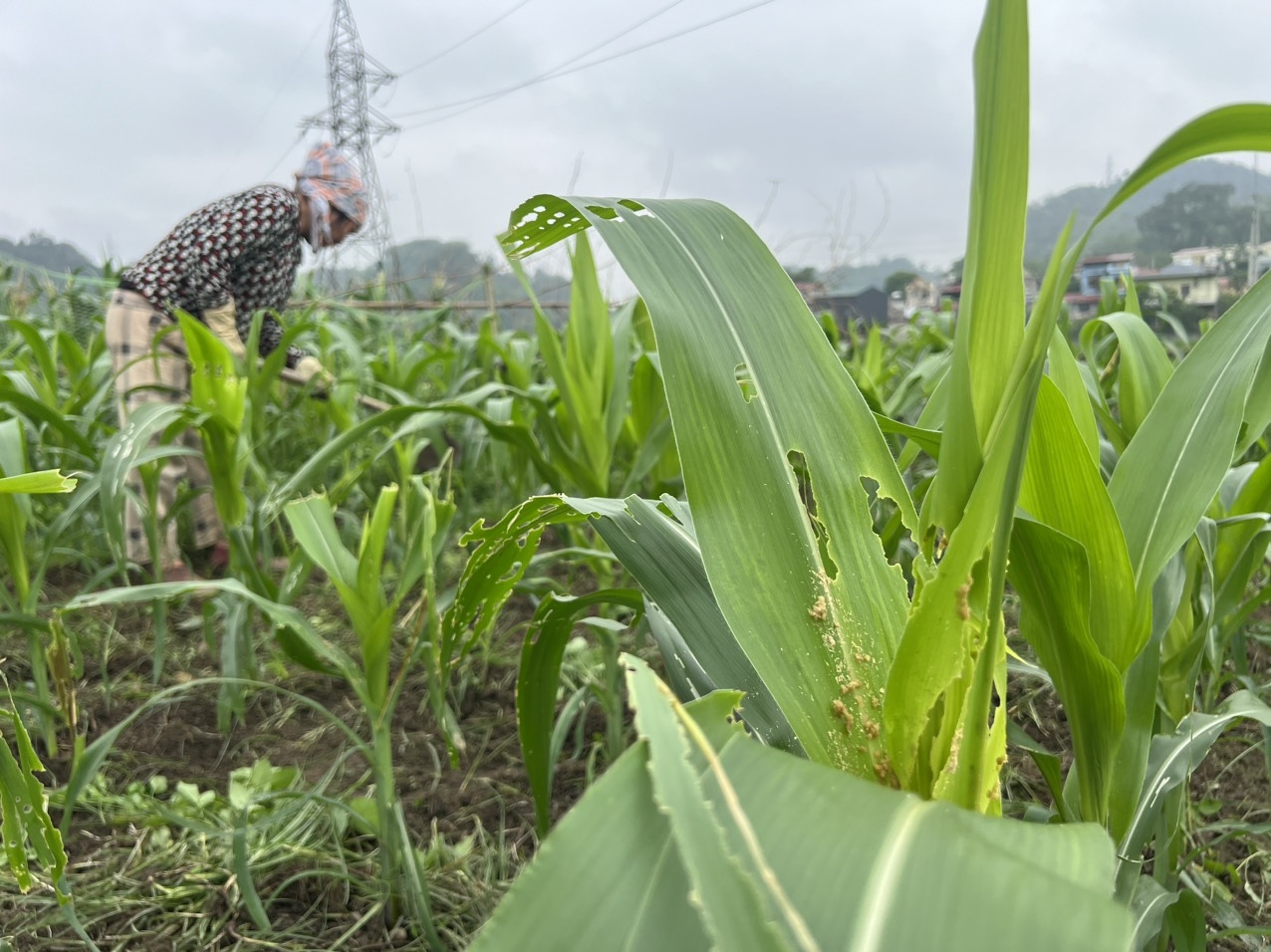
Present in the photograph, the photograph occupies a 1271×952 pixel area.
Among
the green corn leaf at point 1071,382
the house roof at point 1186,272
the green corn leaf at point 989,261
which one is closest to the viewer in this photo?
the green corn leaf at point 989,261

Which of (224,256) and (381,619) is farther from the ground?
(224,256)

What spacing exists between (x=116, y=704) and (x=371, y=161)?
16.4ft

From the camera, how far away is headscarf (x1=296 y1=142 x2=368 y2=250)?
232 centimetres

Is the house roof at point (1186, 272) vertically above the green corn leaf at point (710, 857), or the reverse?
the house roof at point (1186, 272)

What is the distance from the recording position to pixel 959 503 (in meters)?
0.38

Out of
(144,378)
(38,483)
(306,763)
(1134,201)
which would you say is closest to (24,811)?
(38,483)

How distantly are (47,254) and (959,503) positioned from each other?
4.89 meters

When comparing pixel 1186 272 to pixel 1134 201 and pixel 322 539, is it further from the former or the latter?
pixel 322 539

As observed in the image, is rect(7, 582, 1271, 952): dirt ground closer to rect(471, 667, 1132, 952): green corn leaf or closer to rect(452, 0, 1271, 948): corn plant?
rect(452, 0, 1271, 948): corn plant

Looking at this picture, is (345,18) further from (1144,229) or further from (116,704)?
(116,704)

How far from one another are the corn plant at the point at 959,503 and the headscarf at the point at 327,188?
206 cm

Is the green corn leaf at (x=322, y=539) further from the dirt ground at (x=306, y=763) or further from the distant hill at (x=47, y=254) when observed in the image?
the distant hill at (x=47, y=254)

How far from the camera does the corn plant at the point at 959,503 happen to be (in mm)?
341

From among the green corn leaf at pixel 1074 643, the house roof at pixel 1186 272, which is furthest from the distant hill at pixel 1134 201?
the green corn leaf at pixel 1074 643
